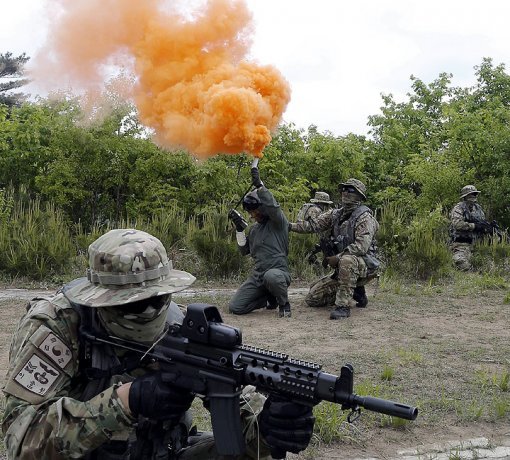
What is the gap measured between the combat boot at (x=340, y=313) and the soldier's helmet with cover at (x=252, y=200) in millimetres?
1701

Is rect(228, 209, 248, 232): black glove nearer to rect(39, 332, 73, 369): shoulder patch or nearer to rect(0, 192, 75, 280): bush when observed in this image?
rect(0, 192, 75, 280): bush

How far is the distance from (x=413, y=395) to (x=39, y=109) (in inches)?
506

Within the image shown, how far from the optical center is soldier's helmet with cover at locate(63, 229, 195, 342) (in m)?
2.74

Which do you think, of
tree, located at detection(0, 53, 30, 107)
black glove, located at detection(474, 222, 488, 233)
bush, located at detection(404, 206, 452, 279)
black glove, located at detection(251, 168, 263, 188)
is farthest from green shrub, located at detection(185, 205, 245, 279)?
tree, located at detection(0, 53, 30, 107)

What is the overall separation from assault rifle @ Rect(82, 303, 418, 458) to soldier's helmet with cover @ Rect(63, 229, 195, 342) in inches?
3.4

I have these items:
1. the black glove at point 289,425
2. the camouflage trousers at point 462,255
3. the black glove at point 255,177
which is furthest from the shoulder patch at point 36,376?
the camouflage trousers at point 462,255

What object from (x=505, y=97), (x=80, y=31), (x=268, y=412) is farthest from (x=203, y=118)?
(x=505, y=97)

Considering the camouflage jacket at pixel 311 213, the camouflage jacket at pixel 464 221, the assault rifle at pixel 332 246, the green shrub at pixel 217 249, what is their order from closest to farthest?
the assault rifle at pixel 332 246 → the camouflage jacket at pixel 311 213 → the green shrub at pixel 217 249 → the camouflage jacket at pixel 464 221

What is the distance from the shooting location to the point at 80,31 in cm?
677

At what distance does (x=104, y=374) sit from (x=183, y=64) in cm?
484

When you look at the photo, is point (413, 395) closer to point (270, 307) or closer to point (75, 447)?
point (75, 447)

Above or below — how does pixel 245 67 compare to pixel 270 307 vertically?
above

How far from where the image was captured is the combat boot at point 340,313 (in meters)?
8.14

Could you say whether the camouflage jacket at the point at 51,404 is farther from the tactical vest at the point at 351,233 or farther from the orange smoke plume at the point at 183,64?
the tactical vest at the point at 351,233
